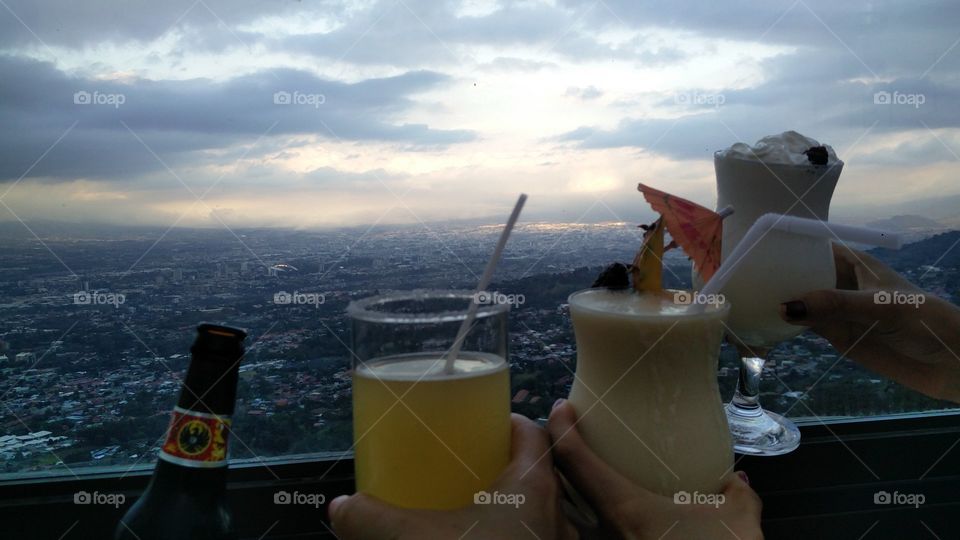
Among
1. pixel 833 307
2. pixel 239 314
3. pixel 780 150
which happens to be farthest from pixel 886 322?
pixel 239 314

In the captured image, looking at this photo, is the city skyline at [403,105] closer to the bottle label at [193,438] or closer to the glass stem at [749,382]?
the glass stem at [749,382]

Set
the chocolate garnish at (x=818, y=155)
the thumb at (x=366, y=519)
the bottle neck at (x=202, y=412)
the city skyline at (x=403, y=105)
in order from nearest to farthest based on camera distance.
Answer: the thumb at (x=366, y=519), the bottle neck at (x=202, y=412), the city skyline at (x=403, y=105), the chocolate garnish at (x=818, y=155)

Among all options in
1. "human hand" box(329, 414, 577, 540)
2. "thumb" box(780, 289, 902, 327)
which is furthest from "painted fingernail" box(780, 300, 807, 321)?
"human hand" box(329, 414, 577, 540)

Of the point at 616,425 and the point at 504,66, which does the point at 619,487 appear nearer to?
the point at 616,425

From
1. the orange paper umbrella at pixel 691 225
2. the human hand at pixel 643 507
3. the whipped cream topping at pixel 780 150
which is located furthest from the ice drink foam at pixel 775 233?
the human hand at pixel 643 507

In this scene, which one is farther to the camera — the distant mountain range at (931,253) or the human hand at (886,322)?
the distant mountain range at (931,253)

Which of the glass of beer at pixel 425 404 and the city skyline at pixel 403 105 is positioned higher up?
the city skyline at pixel 403 105

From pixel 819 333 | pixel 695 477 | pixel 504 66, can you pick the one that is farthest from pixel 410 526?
pixel 819 333

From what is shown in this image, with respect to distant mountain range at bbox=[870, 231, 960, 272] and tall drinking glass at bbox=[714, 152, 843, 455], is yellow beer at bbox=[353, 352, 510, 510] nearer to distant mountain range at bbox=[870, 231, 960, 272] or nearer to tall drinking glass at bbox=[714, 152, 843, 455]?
tall drinking glass at bbox=[714, 152, 843, 455]
